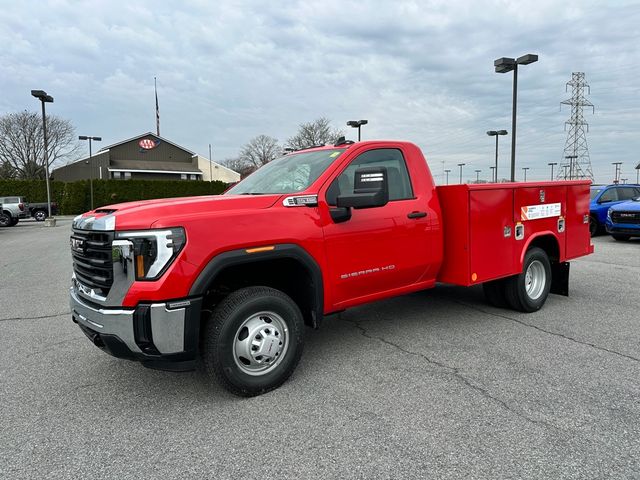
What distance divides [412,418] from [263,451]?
3.37ft

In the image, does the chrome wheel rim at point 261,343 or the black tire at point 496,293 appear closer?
the chrome wheel rim at point 261,343

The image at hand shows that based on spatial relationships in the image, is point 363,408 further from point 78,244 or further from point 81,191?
point 81,191

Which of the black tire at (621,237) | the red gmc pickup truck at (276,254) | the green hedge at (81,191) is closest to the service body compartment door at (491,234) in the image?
the red gmc pickup truck at (276,254)

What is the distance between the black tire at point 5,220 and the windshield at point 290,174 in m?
25.0

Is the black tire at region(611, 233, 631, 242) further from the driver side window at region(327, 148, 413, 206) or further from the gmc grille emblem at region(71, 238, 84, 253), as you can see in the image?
the gmc grille emblem at region(71, 238, 84, 253)

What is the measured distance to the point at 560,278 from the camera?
252 inches

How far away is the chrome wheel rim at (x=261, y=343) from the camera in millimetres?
3475

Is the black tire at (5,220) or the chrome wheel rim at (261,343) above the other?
the black tire at (5,220)

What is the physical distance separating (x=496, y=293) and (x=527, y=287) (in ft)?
1.28

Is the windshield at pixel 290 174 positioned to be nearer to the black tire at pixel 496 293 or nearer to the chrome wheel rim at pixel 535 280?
the black tire at pixel 496 293

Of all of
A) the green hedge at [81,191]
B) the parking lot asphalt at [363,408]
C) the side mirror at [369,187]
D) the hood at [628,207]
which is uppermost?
the green hedge at [81,191]

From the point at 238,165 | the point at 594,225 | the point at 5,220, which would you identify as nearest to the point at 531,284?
the point at 594,225

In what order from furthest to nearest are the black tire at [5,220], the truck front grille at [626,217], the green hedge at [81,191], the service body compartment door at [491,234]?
the green hedge at [81,191] < the black tire at [5,220] < the truck front grille at [626,217] < the service body compartment door at [491,234]

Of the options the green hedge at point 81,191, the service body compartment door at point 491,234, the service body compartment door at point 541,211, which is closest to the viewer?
the service body compartment door at point 491,234
